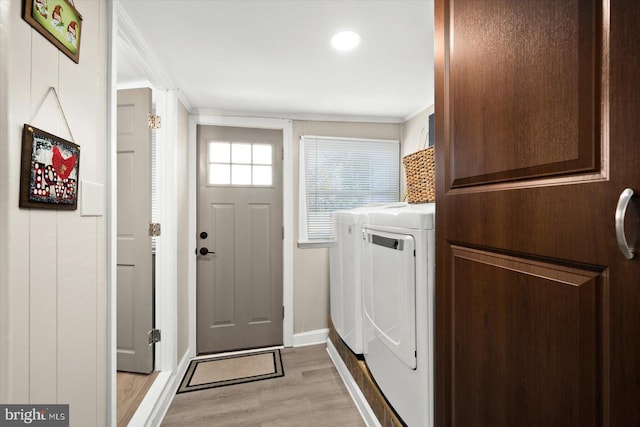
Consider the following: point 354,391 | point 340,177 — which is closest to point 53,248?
point 354,391

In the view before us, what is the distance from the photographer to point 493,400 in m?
0.77

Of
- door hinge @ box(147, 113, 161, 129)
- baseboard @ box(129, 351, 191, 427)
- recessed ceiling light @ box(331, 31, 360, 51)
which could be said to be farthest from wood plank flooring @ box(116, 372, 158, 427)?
recessed ceiling light @ box(331, 31, 360, 51)

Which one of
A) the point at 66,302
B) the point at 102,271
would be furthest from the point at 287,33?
the point at 66,302

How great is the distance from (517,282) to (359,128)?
Result: 8.54 ft

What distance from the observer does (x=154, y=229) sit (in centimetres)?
211

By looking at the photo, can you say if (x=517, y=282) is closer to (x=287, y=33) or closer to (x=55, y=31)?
(x=55, y=31)

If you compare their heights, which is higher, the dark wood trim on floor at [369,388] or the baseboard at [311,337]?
the dark wood trim on floor at [369,388]

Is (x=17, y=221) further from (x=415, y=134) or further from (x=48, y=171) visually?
(x=415, y=134)

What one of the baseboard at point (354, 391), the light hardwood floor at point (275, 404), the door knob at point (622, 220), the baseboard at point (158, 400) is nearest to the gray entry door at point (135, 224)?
the baseboard at point (158, 400)

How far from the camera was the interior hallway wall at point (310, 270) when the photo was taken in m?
2.93

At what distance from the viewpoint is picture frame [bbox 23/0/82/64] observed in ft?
2.64

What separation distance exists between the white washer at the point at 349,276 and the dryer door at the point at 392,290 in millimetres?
152

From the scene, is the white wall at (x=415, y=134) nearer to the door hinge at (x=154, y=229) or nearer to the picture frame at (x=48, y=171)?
the door hinge at (x=154, y=229)

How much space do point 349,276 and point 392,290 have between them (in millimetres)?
691
